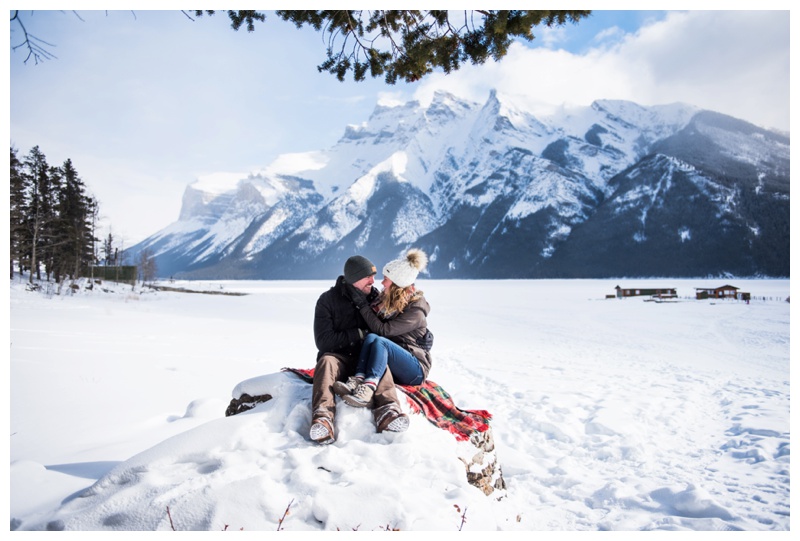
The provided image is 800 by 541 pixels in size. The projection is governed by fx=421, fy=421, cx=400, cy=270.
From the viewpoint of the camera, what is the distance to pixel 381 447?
110 inches

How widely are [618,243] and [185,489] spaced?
448 feet

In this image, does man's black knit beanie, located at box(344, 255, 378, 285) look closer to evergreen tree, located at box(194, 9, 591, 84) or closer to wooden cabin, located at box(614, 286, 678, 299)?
evergreen tree, located at box(194, 9, 591, 84)

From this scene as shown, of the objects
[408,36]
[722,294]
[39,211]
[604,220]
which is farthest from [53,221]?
[604,220]

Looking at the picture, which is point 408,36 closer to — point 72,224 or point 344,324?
point 344,324

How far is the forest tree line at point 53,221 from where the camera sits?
2072 centimetres

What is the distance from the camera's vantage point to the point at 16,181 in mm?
16656

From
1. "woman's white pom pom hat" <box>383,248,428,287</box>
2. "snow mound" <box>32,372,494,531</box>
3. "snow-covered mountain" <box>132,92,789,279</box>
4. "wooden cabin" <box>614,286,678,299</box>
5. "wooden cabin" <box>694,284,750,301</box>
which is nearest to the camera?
"snow mound" <box>32,372,494,531</box>

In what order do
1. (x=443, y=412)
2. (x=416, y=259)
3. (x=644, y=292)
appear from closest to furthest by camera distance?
(x=443, y=412), (x=416, y=259), (x=644, y=292)

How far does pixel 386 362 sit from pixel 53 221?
29829mm

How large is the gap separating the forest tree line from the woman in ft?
66.7

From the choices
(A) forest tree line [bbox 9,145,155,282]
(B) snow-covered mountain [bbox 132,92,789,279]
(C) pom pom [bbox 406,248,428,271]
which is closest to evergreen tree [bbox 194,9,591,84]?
(C) pom pom [bbox 406,248,428,271]

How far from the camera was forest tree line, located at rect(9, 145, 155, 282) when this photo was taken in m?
20.7
